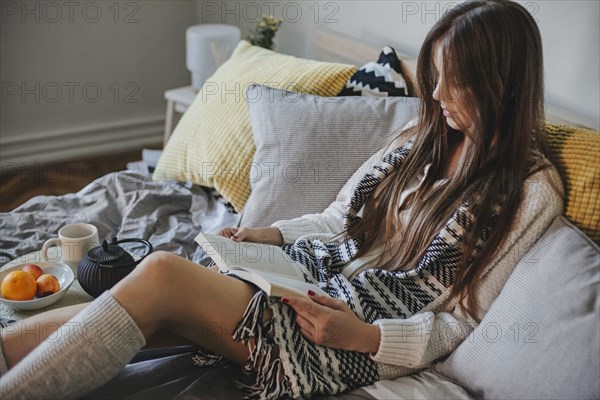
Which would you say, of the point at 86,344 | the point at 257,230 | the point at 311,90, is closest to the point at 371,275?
the point at 257,230

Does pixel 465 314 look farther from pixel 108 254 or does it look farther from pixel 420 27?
pixel 420 27

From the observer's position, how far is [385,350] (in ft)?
4.12

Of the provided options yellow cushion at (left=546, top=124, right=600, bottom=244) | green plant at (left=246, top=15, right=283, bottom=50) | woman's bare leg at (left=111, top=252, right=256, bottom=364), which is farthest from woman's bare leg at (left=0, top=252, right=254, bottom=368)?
green plant at (left=246, top=15, right=283, bottom=50)

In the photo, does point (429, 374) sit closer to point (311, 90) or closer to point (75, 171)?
point (311, 90)

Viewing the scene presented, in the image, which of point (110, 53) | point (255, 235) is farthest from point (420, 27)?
point (110, 53)

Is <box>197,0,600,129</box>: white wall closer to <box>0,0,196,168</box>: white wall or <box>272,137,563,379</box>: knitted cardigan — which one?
<box>0,0,196,168</box>: white wall

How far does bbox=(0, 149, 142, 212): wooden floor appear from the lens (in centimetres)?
272

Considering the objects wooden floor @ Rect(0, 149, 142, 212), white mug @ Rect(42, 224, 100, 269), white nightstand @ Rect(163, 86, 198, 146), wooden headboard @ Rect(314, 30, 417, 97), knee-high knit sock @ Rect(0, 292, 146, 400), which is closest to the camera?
knee-high knit sock @ Rect(0, 292, 146, 400)

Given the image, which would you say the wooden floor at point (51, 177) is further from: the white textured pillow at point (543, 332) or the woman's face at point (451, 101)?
the white textured pillow at point (543, 332)

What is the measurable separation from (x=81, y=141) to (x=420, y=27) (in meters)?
1.67

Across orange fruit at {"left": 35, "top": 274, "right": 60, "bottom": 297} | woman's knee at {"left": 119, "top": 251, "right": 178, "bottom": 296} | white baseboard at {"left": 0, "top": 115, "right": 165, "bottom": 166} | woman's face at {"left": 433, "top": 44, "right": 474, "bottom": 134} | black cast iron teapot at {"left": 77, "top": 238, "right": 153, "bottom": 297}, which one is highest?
woman's face at {"left": 433, "top": 44, "right": 474, "bottom": 134}

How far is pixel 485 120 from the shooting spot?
4.36 feet

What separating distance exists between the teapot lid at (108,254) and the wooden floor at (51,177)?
1.30m

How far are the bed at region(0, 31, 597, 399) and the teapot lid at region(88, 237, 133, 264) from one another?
0.11m
